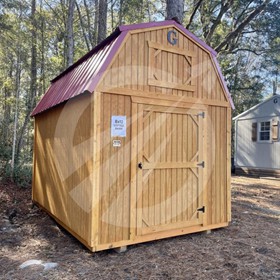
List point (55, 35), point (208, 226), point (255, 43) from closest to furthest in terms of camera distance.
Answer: point (208, 226) → point (255, 43) → point (55, 35)

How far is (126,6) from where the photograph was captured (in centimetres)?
1304

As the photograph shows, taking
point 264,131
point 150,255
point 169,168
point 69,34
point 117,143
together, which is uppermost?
point 69,34

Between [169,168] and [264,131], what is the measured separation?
31.3ft

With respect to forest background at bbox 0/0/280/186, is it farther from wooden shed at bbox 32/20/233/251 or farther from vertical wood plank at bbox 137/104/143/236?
vertical wood plank at bbox 137/104/143/236

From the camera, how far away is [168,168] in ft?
14.1

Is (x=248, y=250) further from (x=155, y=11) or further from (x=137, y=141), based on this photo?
(x=155, y=11)

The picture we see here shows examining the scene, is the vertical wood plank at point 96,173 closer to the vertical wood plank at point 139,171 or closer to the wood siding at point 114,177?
the wood siding at point 114,177

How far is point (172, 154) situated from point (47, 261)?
2240 mm

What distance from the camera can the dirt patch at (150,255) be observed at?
3.24 m

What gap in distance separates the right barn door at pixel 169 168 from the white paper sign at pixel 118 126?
0.26 metres

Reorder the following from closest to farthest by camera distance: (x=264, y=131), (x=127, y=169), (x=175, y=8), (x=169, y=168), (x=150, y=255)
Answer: (x=150, y=255)
(x=127, y=169)
(x=169, y=168)
(x=175, y=8)
(x=264, y=131)

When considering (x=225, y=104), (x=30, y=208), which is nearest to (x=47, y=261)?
(x=30, y=208)

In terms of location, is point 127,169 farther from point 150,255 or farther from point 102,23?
point 102,23

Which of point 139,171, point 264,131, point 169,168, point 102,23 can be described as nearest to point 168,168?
point 169,168
